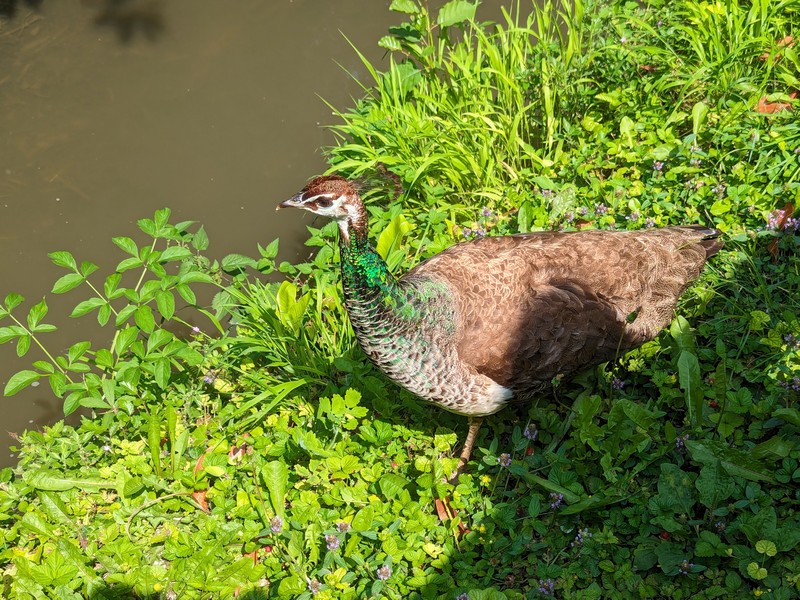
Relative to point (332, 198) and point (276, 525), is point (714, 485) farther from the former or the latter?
point (332, 198)

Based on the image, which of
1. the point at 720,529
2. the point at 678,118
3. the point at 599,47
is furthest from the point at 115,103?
the point at 720,529

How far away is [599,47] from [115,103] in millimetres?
3664

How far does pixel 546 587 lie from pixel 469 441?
0.80 m

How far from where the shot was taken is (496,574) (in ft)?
10.1

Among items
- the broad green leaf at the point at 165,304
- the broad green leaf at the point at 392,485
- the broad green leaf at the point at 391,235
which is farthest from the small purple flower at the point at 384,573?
the broad green leaf at the point at 391,235

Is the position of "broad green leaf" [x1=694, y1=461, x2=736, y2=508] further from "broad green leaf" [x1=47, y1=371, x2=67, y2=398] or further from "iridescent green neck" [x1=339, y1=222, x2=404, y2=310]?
"broad green leaf" [x1=47, y1=371, x2=67, y2=398]

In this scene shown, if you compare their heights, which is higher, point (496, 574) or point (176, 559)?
point (176, 559)

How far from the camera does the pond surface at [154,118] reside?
522cm

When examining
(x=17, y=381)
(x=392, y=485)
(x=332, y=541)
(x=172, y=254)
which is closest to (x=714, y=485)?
(x=392, y=485)

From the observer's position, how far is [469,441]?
3555 mm

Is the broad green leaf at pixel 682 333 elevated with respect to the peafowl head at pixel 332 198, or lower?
lower

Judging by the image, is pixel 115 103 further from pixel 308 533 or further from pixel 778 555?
pixel 778 555

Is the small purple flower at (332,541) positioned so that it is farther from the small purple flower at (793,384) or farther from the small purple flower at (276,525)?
the small purple flower at (793,384)

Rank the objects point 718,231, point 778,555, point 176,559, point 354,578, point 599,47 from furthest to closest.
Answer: point 599,47 → point 718,231 → point 176,559 → point 354,578 → point 778,555
